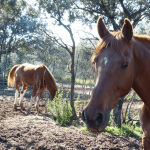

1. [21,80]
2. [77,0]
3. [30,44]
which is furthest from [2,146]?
[30,44]

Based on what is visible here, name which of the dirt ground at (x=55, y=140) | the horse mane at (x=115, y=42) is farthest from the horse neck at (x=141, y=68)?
the dirt ground at (x=55, y=140)

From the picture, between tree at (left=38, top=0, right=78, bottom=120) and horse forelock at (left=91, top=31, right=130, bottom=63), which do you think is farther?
tree at (left=38, top=0, right=78, bottom=120)

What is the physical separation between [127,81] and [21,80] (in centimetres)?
719

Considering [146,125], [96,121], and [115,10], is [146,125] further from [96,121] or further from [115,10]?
[115,10]

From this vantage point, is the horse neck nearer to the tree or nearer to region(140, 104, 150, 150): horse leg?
region(140, 104, 150, 150): horse leg

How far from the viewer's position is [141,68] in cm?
201

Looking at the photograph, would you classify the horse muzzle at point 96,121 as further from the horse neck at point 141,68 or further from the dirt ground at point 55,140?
the dirt ground at point 55,140

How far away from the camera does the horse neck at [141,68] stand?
6.55 feet

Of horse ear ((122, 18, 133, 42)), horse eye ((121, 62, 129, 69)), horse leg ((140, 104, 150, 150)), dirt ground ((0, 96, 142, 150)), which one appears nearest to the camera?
horse eye ((121, 62, 129, 69))

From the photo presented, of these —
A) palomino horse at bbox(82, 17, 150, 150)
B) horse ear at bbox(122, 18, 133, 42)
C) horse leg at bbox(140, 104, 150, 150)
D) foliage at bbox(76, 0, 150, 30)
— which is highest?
foliage at bbox(76, 0, 150, 30)

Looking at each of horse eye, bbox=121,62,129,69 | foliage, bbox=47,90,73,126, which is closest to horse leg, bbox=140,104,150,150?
horse eye, bbox=121,62,129,69

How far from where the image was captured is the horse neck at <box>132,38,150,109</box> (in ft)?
6.55

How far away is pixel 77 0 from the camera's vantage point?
559 cm

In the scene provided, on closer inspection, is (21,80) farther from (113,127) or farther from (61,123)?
(113,127)
